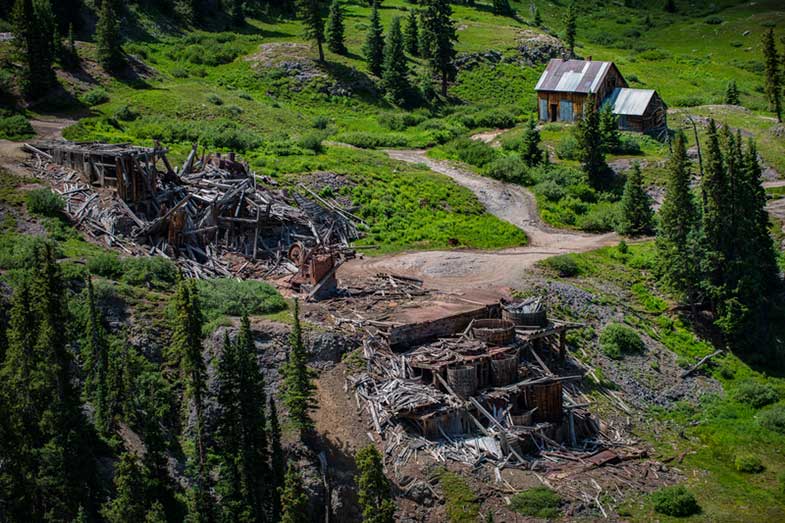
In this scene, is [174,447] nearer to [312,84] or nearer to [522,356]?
[522,356]

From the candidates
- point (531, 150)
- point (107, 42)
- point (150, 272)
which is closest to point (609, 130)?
point (531, 150)

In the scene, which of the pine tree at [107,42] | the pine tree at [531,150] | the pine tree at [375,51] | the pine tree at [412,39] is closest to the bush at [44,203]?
the pine tree at [107,42]

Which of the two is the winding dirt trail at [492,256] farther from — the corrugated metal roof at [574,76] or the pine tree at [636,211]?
the corrugated metal roof at [574,76]

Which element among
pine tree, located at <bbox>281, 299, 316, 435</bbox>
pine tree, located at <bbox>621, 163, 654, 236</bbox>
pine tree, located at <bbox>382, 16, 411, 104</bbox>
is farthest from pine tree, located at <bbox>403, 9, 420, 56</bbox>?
pine tree, located at <bbox>281, 299, 316, 435</bbox>

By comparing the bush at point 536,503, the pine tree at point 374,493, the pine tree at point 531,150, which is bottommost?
the bush at point 536,503

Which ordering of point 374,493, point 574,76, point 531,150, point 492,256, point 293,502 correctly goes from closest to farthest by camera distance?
point 374,493 < point 293,502 < point 492,256 < point 531,150 < point 574,76

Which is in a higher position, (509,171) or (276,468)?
(509,171)

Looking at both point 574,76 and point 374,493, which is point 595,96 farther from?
A: point 374,493
